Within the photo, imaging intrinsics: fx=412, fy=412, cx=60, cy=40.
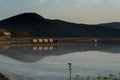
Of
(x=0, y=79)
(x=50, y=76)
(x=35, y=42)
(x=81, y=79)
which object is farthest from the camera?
(x=35, y=42)

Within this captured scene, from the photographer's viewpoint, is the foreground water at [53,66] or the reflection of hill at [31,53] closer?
the foreground water at [53,66]

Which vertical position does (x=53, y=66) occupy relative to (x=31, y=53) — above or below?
above

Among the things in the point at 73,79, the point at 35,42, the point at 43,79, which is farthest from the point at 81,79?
the point at 35,42

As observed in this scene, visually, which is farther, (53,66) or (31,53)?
(31,53)

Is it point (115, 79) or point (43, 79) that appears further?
point (43, 79)

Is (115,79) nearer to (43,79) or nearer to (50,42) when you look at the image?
(43,79)

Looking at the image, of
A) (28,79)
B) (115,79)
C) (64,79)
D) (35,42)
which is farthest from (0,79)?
(35,42)

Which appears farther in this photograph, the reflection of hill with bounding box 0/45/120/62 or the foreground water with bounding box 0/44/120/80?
the reflection of hill with bounding box 0/45/120/62

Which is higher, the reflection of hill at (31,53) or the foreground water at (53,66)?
the foreground water at (53,66)

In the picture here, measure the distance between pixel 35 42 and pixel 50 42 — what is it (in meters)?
5.94

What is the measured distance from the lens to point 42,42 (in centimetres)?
12056

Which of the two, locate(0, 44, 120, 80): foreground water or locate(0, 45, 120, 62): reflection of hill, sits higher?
locate(0, 44, 120, 80): foreground water

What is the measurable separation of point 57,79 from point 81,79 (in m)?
1.72

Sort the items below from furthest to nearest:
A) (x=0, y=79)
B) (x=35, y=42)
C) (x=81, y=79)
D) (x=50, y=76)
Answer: (x=35, y=42), (x=50, y=76), (x=81, y=79), (x=0, y=79)
